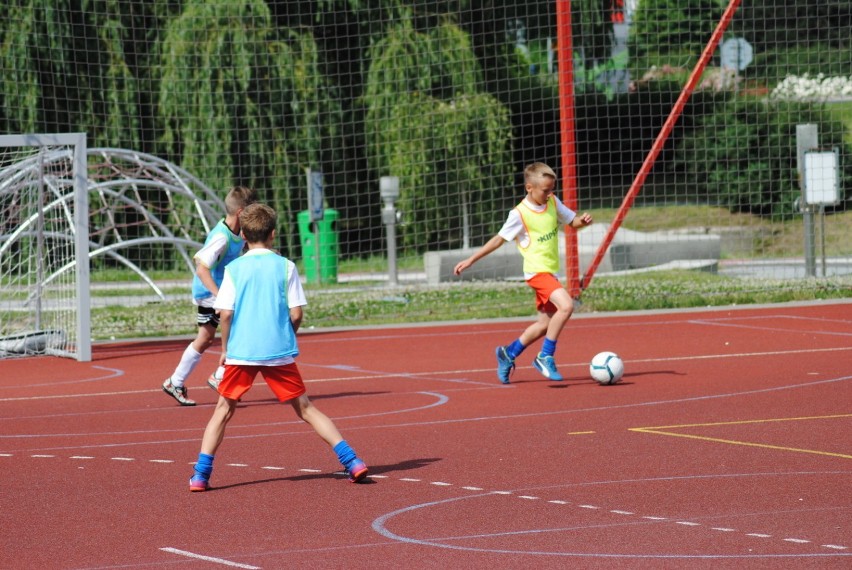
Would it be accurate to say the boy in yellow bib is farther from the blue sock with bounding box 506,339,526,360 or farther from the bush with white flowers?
the bush with white flowers

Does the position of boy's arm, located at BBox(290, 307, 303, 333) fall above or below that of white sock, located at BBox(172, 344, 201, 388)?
above

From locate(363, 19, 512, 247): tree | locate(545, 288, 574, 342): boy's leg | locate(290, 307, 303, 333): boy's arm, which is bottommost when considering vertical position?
locate(545, 288, 574, 342): boy's leg

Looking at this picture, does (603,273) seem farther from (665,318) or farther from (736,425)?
(736,425)

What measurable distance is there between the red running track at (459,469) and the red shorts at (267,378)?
1.62ft

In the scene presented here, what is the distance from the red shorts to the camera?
23.0 feet

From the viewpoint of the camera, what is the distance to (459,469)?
7.27 m

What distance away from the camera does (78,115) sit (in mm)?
28047

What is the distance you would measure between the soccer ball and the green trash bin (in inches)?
669

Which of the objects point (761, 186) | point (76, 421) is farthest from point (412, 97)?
point (76, 421)

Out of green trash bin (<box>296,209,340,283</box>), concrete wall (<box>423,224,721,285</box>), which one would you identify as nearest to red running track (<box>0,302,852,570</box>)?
concrete wall (<box>423,224,721,285</box>)

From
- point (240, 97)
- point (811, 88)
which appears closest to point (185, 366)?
point (240, 97)

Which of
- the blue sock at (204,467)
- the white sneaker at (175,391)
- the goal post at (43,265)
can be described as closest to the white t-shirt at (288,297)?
the blue sock at (204,467)

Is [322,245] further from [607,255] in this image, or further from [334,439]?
[334,439]

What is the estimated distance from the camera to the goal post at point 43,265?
→ 14.1m
